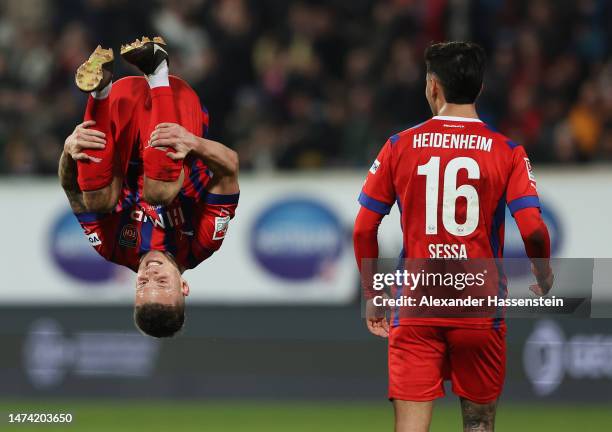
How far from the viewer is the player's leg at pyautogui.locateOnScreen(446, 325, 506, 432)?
640cm

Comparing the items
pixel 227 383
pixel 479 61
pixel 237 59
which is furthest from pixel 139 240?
pixel 237 59

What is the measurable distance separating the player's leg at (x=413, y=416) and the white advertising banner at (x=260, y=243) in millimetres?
5834

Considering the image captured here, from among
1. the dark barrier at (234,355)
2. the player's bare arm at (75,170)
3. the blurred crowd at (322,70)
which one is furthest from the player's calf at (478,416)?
the blurred crowd at (322,70)

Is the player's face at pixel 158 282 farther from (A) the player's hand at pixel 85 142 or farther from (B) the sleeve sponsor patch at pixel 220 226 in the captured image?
(A) the player's hand at pixel 85 142

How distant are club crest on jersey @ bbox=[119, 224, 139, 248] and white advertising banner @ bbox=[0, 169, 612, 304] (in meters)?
4.93

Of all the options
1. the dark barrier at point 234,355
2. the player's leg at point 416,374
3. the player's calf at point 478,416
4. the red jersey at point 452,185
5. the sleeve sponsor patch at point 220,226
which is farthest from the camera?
the dark barrier at point 234,355

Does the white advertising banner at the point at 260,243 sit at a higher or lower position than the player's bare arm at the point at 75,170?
higher

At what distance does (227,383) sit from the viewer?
12.4 meters

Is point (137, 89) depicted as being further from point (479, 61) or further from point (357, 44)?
point (357, 44)

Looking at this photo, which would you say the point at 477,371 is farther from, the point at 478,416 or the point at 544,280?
the point at 544,280

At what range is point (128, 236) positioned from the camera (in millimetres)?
7199

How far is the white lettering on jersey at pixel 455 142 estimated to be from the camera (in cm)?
624

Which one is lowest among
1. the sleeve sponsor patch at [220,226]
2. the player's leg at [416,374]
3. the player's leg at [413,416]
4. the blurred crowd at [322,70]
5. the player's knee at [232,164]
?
the player's leg at [413,416]

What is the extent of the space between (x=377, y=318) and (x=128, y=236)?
1523 millimetres
